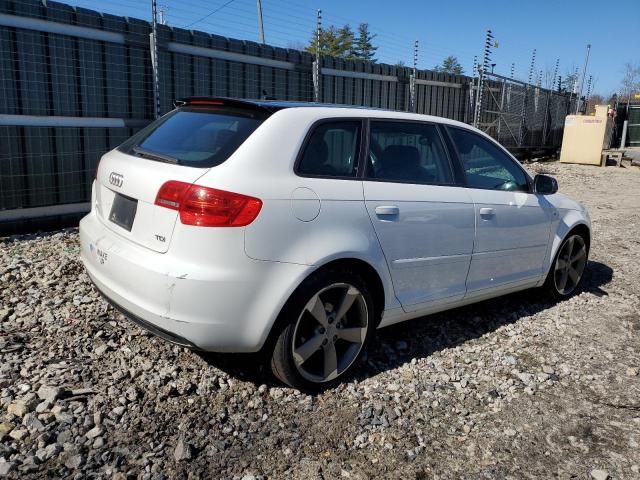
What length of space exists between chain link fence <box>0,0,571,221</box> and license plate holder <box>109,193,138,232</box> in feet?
11.6

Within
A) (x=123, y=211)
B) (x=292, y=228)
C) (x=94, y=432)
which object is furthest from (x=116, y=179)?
(x=94, y=432)

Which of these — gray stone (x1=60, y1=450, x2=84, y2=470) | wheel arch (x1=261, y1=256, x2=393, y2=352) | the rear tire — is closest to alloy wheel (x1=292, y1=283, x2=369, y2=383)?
wheel arch (x1=261, y1=256, x2=393, y2=352)

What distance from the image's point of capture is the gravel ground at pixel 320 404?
8.61ft

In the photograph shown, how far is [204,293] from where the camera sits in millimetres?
2648

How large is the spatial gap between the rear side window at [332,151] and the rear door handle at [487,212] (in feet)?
3.80

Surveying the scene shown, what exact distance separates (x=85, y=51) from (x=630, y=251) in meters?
7.24

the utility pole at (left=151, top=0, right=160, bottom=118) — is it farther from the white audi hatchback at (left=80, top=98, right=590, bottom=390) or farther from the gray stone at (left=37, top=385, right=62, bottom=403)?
the gray stone at (left=37, top=385, right=62, bottom=403)

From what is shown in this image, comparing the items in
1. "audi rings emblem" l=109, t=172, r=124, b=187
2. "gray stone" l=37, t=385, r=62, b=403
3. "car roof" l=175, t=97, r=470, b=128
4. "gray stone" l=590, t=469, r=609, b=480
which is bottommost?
"gray stone" l=590, t=469, r=609, b=480

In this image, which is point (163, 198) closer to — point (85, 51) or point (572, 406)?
point (572, 406)

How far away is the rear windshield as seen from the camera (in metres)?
2.89

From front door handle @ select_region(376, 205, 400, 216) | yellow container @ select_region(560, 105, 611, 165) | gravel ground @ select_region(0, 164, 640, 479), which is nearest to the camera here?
gravel ground @ select_region(0, 164, 640, 479)

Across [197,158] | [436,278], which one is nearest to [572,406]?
[436,278]

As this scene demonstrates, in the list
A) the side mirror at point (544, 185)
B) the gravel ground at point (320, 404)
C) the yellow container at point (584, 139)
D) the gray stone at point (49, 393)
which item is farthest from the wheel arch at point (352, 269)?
the yellow container at point (584, 139)

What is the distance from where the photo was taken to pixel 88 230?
11.0ft
